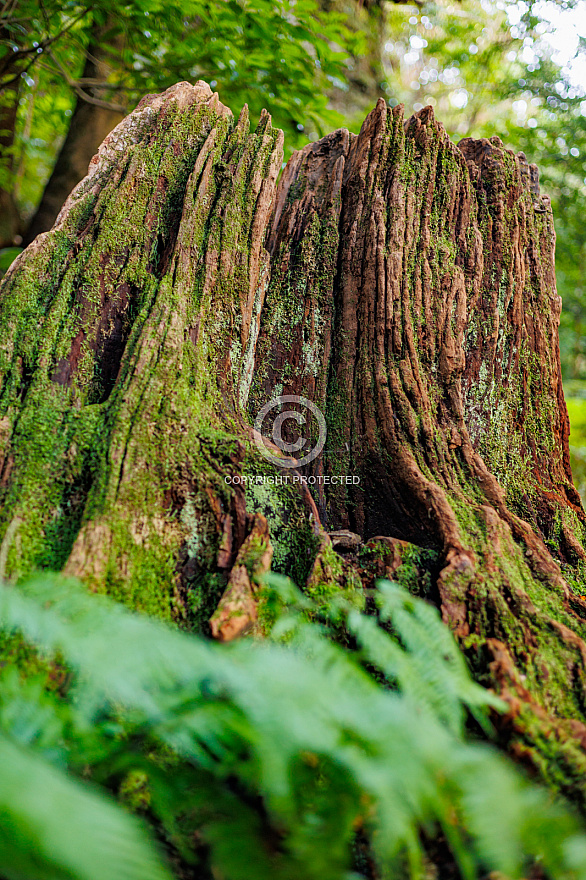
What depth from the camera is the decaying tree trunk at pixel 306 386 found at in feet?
6.75

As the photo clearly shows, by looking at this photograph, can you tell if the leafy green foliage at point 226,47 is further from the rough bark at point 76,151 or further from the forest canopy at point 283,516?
the rough bark at point 76,151

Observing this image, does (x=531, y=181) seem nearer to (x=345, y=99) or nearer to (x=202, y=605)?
(x=202, y=605)

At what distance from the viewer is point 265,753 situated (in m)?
1.11

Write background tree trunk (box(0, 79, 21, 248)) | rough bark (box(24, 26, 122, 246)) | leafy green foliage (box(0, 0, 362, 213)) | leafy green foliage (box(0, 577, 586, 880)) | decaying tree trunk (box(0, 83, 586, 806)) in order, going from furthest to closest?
1. background tree trunk (box(0, 79, 21, 248))
2. rough bark (box(24, 26, 122, 246))
3. leafy green foliage (box(0, 0, 362, 213))
4. decaying tree trunk (box(0, 83, 586, 806))
5. leafy green foliage (box(0, 577, 586, 880))

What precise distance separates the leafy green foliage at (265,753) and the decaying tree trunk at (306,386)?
403mm

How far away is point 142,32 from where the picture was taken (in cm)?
467

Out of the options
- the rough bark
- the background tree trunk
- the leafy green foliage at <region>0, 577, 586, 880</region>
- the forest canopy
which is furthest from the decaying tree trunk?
the background tree trunk

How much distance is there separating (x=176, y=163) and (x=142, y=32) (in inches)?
106

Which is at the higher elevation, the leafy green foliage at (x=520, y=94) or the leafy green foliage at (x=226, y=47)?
the leafy green foliage at (x=520, y=94)

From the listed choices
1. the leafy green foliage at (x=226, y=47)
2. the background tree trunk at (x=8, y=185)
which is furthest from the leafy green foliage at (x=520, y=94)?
the background tree trunk at (x=8, y=185)

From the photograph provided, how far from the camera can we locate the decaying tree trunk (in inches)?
81.0

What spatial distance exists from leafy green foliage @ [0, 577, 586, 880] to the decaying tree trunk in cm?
40

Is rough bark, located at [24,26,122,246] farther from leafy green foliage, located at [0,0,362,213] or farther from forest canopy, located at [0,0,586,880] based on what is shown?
forest canopy, located at [0,0,586,880]

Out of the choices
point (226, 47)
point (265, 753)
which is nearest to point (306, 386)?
point (265, 753)
